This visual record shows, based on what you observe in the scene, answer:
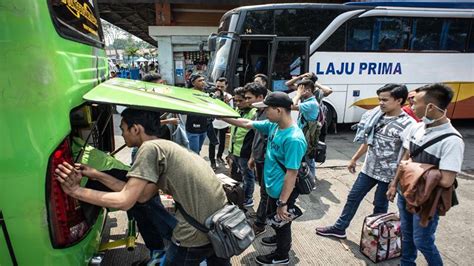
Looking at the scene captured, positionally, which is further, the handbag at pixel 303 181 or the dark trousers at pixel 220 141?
Answer: the dark trousers at pixel 220 141

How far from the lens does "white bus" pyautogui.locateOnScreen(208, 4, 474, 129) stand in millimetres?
7375

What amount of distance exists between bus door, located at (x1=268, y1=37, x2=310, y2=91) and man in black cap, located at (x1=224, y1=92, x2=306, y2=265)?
469 cm

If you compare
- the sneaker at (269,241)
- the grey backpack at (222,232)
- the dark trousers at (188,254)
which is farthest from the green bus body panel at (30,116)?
the sneaker at (269,241)

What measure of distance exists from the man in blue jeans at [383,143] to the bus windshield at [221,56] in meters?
4.65

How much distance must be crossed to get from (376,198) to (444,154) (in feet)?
3.90

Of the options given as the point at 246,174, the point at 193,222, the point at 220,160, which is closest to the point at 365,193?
the point at 246,174

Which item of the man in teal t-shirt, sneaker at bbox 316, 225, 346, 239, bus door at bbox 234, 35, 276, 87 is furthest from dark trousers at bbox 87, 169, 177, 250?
bus door at bbox 234, 35, 276, 87

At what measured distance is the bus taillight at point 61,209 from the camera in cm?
153

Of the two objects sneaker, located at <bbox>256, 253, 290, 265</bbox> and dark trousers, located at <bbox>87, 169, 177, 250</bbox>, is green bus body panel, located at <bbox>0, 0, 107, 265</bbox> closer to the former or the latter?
dark trousers, located at <bbox>87, 169, 177, 250</bbox>

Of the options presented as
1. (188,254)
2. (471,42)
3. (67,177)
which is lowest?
(188,254)

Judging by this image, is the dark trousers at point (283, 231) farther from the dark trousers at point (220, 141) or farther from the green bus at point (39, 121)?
the dark trousers at point (220, 141)

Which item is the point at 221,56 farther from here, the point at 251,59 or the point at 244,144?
the point at 244,144

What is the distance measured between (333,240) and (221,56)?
5.33 metres

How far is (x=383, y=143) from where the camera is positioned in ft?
10.1
